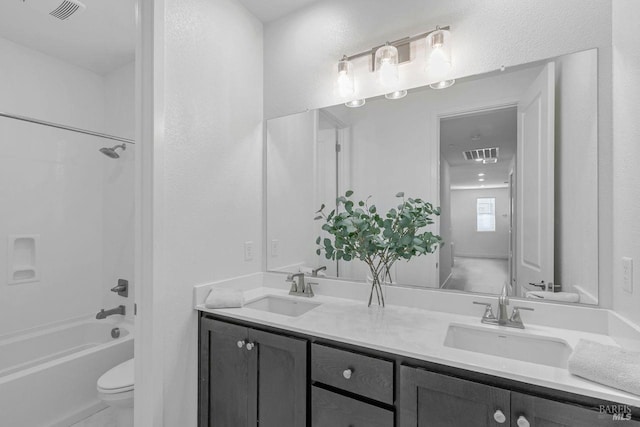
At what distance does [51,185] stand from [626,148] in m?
3.49

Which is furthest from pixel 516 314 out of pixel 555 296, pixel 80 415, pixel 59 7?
pixel 59 7

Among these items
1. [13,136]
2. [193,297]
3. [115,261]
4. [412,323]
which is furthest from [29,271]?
[412,323]

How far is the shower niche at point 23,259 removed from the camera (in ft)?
7.04

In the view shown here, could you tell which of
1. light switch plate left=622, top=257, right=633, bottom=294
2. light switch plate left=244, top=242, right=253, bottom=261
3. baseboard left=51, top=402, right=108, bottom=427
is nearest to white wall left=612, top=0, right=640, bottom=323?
light switch plate left=622, top=257, right=633, bottom=294

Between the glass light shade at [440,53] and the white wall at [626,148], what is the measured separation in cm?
61

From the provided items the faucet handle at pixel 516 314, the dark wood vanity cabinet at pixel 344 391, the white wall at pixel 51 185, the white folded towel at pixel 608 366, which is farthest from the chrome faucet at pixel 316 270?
the white wall at pixel 51 185

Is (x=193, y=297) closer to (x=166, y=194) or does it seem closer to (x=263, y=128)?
(x=166, y=194)

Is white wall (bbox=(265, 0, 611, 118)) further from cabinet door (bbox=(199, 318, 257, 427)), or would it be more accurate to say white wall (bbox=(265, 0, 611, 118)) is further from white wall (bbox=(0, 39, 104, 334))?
white wall (bbox=(0, 39, 104, 334))

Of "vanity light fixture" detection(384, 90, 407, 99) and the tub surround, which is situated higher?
"vanity light fixture" detection(384, 90, 407, 99)

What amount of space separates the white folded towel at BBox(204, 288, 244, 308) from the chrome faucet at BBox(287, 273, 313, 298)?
0.34 m

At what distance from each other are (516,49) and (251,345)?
185 centimetres

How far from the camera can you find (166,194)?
4.73ft

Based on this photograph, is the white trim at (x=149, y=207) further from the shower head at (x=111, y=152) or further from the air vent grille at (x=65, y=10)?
the shower head at (x=111, y=152)

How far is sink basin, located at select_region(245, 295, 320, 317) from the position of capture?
5.60ft
